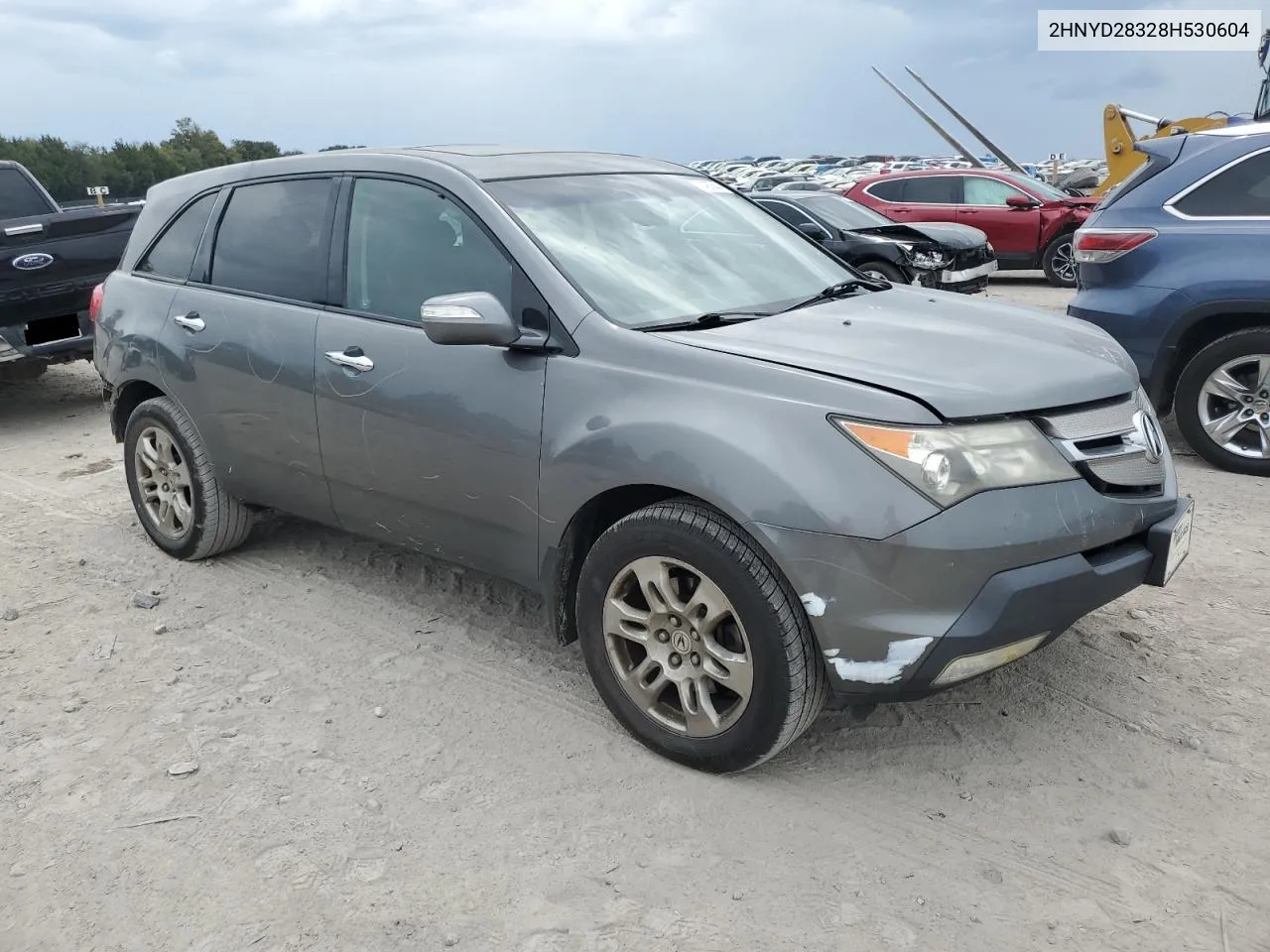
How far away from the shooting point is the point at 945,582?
2.60 meters

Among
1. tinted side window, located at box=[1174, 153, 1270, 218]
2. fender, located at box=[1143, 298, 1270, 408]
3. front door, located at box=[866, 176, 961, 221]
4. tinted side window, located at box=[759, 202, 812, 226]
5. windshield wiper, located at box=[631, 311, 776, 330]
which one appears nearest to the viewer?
windshield wiper, located at box=[631, 311, 776, 330]

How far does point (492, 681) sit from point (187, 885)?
122 centimetres

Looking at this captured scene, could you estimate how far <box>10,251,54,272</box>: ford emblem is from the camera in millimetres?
7328

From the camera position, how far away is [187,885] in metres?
2.68

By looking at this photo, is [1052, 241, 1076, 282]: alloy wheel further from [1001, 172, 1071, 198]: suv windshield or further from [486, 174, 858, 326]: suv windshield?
[486, 174, 858, 326]: suv windshield

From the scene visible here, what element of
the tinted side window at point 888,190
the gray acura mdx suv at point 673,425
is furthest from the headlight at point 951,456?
the tinted side window at point 888,190

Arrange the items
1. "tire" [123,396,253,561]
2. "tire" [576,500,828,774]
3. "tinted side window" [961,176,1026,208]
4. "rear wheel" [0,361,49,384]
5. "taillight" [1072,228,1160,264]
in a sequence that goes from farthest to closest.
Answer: "tinted side window" [961,176,1026,208] → "rear wheel" [0,361,49,384] → "taillight" [1072,228,1160,264] → "tire" [123,396,253,561] → "tire" [576,500,828,774]

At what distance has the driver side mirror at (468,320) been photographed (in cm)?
Result: 311

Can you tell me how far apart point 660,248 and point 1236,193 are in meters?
3.79

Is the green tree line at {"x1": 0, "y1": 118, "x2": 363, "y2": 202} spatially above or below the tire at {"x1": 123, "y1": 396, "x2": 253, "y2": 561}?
above

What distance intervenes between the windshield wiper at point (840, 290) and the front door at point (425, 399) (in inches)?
36.5

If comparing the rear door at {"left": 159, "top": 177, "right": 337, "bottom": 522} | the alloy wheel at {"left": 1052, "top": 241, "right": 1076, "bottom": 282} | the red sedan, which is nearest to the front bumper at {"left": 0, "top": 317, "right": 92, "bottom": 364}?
the rear door at {"left": 159, "top": 177, "right": 337, "bottom": 522}

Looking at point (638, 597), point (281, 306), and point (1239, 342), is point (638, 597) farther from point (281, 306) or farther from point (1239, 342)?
point (1239, 342)

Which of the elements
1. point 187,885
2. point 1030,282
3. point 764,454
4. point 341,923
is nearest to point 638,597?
point 764,454
